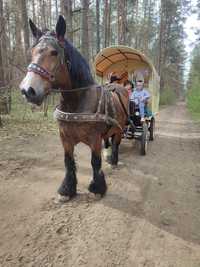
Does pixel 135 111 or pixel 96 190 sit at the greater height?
pixel 135 111

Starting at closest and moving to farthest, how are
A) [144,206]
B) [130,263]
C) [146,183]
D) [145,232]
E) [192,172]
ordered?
[130,263] < [145,232] < [144,206] < [146,183] < [192,172]

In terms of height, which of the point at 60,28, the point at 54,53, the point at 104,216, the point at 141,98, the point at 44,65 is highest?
the point at 60,28

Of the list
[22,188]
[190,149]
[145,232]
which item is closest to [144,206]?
[145,232]

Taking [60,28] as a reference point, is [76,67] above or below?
below

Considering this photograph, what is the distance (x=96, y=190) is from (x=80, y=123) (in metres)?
1.08

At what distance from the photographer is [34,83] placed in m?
2.71

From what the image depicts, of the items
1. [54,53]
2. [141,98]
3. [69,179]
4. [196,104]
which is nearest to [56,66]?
[54,53]

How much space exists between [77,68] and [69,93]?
0.33m

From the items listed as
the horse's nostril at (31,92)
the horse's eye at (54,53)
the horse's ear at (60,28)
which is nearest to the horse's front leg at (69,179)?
the horse's nostril at (31,92)

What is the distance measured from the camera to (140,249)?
272cm

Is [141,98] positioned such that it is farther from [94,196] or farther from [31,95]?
[31,95]

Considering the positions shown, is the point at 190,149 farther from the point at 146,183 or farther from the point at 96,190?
the point at 96,190

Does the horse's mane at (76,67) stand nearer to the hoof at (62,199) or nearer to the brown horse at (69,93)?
the brown horse at (69,93)

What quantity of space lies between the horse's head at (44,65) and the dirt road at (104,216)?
4.83ft
